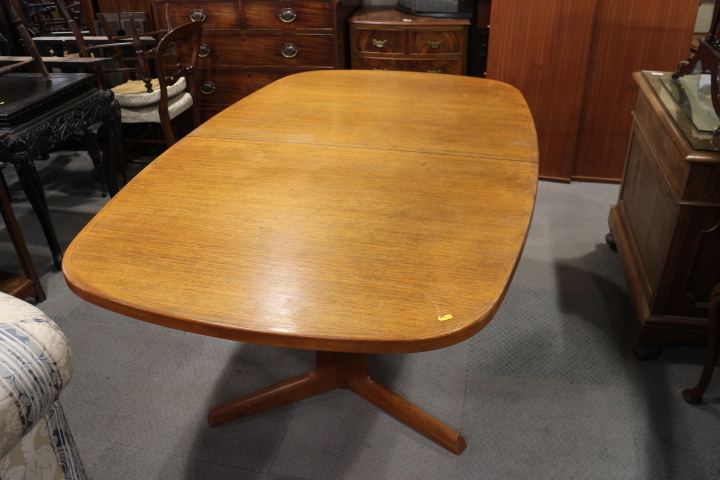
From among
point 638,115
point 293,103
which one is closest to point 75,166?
point 293,103

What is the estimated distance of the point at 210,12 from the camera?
3301 mm

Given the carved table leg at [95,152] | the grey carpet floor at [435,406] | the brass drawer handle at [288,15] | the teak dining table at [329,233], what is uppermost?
the brass drawer handle at [288,15]

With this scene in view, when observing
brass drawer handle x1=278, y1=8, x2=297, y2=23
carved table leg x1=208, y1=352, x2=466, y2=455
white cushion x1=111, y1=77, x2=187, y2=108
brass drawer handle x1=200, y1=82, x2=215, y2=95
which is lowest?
carved table leg x1=208, y1=352, x2=466, y2=455

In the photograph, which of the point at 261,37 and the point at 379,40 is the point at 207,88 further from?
the point at 379,40

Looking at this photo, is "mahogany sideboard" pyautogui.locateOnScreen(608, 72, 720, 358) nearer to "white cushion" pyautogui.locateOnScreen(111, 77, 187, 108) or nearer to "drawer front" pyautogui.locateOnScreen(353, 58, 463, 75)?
"drawer front" pyautogui.locateOnScreen(353, 58, 463, 75)

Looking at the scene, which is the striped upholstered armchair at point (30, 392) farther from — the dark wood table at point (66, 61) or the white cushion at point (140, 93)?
the white cushion at point (140, 93)

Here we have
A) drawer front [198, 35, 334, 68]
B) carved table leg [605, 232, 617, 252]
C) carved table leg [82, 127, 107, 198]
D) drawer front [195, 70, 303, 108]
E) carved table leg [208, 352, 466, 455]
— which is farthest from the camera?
drawer front [195, 70, 303, 108]

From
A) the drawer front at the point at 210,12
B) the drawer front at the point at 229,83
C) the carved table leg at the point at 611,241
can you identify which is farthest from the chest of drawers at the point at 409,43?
the carved table leg at the point at 611,241

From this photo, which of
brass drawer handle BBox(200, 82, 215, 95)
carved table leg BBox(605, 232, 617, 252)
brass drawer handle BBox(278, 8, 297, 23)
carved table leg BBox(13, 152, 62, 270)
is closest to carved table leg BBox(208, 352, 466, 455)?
carved table leg BBox(13, 152, 62, 270)

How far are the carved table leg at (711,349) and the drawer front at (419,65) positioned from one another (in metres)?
2.01

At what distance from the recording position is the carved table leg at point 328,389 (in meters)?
1.71

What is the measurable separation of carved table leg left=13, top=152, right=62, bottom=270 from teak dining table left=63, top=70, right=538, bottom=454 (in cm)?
92

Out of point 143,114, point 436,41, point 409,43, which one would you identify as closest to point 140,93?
point 143,114

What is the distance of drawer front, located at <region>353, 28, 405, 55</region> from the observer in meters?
3.23
